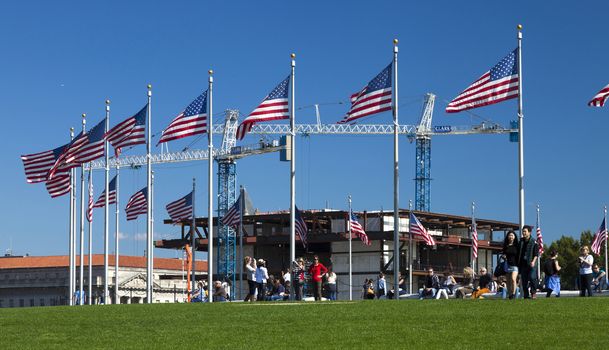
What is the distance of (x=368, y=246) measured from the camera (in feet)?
381

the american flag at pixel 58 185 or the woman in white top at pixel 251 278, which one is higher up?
the american flag at pixel 58 185

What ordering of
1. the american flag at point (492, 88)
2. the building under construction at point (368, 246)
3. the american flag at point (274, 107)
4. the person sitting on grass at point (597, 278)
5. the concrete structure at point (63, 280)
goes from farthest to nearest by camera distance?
the concrete structure at point (63, 280), the building under construction at point (368, 246), the person sitting on grass at point (597, 278), the american flag at point (274, 107), the american flag at point (492, 88)

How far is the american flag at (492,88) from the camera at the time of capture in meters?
40.9

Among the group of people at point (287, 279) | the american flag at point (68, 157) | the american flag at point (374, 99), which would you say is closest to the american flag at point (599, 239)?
the group of people at point (287, 279)

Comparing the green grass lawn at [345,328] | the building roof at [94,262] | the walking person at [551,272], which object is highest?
the walking person at [551,272]

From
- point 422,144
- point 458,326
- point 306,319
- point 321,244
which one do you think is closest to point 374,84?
point 306,319

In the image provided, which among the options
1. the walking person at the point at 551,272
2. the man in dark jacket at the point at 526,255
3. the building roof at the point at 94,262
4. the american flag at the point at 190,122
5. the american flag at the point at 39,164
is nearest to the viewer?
the man in dark jacket at the point at 526,255

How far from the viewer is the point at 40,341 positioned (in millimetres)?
22156

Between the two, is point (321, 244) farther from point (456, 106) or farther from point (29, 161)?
point (456, 106)

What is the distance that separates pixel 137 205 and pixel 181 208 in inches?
185

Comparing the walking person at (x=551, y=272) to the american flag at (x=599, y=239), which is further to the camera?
the american flag at (x=599, y=239)

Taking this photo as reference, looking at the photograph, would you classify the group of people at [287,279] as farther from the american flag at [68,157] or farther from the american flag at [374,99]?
the american flag at [68,157]

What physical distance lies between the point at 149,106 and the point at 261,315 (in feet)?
102

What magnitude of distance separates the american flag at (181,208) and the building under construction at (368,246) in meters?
37.4
